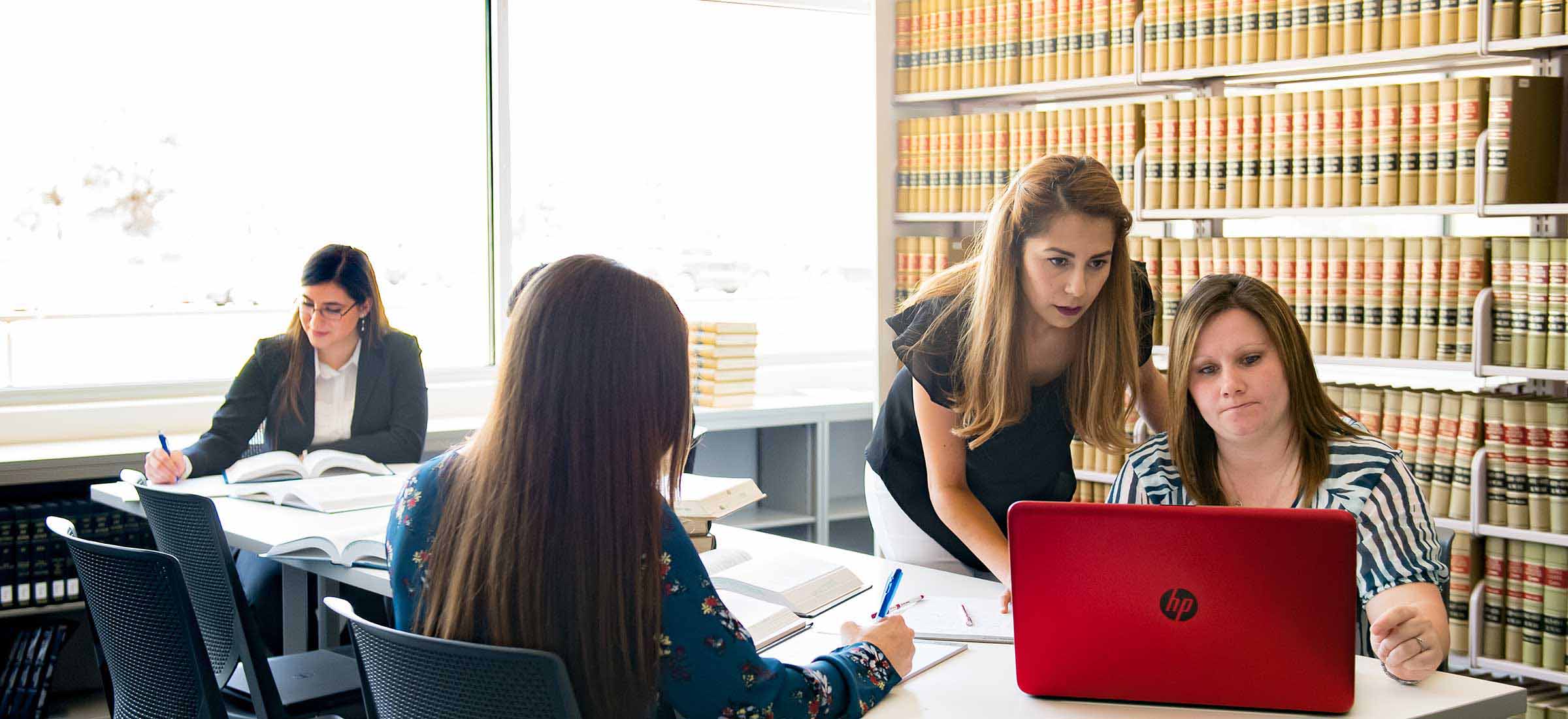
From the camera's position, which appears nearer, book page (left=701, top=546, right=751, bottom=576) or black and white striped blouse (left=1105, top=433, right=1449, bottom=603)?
black and white striped blouse (left=1105, top=433, right=1449, bottom=603)

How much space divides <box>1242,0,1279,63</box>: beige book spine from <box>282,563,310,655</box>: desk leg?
267 cm

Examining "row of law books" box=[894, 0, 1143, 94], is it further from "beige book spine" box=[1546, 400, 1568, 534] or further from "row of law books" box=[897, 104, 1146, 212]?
"beige book spine" box=[1546, 400, 1568, 534]

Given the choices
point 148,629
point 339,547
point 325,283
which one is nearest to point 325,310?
point 325,283

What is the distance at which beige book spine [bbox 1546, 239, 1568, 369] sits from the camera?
3.08m

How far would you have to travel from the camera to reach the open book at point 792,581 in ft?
6.95

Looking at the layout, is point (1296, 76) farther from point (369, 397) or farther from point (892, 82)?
point (369, 397)

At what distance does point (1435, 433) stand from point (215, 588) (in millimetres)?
2767

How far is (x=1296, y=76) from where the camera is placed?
3709mm

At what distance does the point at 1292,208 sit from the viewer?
3.53 meters

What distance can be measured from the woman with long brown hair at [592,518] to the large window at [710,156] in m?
3.49

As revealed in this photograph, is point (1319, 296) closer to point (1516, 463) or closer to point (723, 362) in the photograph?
point (1516, 463)

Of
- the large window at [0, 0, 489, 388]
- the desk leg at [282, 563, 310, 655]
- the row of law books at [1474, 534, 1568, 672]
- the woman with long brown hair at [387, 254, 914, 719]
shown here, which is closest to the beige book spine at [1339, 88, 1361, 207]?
the row of law books at [1474, 534, 1568, 672]

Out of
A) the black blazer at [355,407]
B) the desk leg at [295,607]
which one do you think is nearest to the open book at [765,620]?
the desk leg at [295,607]

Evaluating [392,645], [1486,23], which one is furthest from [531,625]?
[1486,23]
